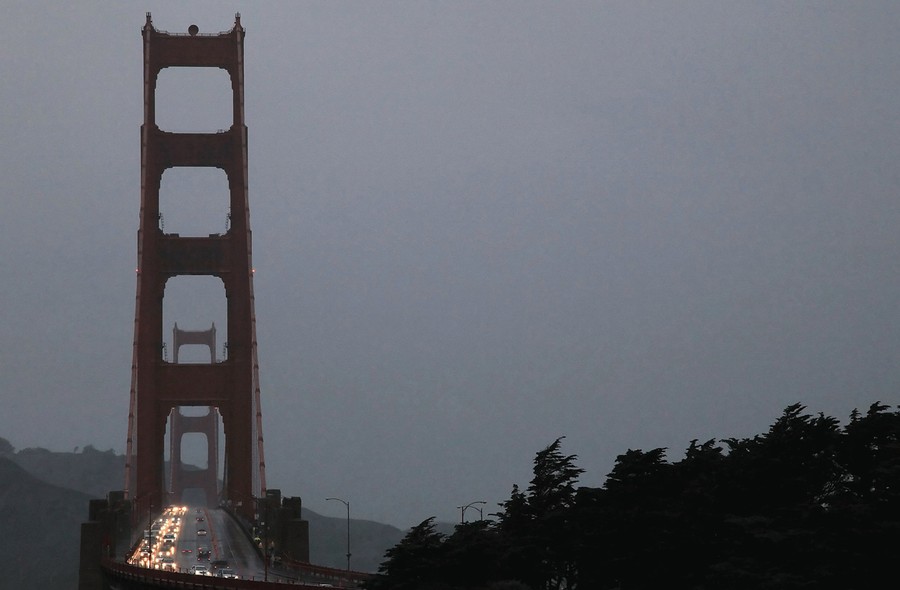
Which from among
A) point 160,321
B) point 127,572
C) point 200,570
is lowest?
point 127,572

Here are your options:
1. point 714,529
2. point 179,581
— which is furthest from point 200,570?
point 714,529

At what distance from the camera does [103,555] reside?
67875 millimetres

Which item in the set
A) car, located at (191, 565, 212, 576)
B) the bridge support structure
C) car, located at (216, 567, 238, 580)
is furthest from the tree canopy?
the bridge support structure

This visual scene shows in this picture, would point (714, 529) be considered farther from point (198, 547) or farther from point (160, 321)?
point (160, 321)

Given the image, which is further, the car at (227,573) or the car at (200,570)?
the car at (200,570)

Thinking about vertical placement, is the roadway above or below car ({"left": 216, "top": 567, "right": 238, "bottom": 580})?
above

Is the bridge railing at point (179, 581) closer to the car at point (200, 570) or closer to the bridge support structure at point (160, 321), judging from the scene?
the car at point (200, 570)

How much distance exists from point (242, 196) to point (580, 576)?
51.0 metres

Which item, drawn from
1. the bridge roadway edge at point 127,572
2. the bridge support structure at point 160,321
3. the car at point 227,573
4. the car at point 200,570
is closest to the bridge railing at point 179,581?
the bridge roadway edge at point 127,572

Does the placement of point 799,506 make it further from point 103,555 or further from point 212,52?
point 212,52

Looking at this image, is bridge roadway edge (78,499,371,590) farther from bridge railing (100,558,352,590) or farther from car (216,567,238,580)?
car (216,567,238,580)

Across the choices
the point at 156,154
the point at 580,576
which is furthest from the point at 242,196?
the point at 580,576

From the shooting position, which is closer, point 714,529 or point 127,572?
point 714,529

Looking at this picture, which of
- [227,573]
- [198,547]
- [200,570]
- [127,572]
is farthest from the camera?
[198,547]
